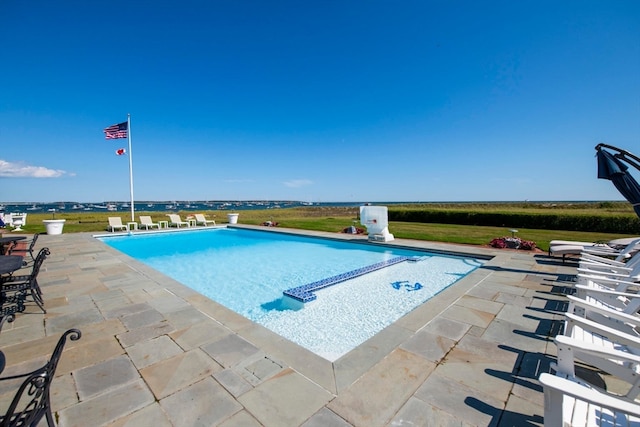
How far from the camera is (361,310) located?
4625 mm

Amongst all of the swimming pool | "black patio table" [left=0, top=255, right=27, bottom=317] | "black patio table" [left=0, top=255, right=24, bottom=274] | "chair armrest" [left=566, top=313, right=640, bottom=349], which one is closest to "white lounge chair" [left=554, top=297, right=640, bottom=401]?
"chair armrest" [left=566, top=313, right=640, bottom=349]

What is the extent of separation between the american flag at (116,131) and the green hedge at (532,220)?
19601mm

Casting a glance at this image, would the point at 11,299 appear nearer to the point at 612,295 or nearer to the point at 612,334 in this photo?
the point at 612,334

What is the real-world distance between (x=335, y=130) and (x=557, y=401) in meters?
23.1

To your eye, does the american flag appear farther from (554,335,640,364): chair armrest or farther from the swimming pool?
(554,335,640,364): chair armrest

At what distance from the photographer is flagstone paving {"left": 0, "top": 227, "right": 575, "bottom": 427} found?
5.90ft

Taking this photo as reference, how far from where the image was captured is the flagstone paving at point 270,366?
1800 millimetres

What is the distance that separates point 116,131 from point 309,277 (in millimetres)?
14956

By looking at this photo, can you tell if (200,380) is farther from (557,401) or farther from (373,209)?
(373,209)

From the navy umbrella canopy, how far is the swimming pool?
3329 mm

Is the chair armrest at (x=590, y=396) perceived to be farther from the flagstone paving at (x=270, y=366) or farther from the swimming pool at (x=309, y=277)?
the swimming pool at (x=309, y=277)

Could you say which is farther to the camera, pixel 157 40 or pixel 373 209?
pixel 157 40

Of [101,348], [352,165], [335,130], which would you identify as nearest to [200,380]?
[101,348]

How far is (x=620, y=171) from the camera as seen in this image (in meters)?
4.32
